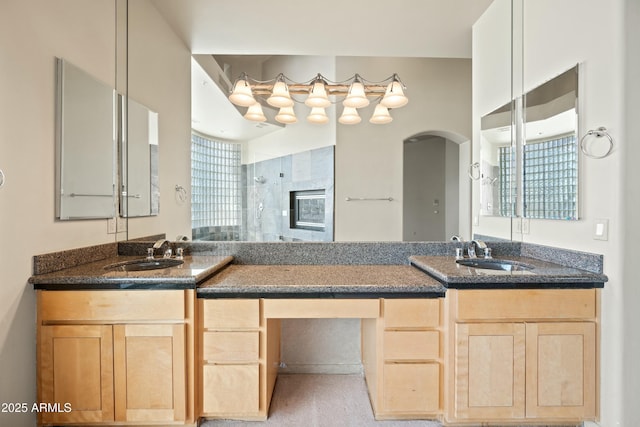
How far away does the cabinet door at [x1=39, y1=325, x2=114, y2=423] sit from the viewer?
4.64 ft

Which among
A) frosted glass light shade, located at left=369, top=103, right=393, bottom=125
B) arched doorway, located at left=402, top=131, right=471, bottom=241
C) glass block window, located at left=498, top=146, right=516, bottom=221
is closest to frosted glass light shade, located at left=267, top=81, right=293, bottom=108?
frosted glass light shade, located at left=369, top=103, right=393, bottom=125

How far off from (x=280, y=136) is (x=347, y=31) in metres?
0.93

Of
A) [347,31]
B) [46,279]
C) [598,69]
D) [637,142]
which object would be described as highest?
[347,31]

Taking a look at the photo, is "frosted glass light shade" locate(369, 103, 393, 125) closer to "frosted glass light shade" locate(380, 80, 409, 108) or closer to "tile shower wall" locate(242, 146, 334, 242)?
"frosted glass light shade" locate(380, 80, 409, 108)

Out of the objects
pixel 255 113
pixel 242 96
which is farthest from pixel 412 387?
pixel 242 96

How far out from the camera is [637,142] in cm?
137

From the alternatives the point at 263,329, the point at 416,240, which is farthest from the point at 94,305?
the point at 416,240

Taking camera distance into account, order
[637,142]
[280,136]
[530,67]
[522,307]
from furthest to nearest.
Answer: [280,136] → [530,67] → [522,307] → [637,142]

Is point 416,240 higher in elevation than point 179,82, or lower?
lower

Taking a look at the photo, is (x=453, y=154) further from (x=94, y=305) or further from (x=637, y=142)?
(x=94, y=305)

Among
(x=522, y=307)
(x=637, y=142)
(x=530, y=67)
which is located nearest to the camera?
(x=637, y=142)

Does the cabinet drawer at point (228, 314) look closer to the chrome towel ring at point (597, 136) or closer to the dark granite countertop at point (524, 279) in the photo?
the dark granite countertop at point (524, 279)

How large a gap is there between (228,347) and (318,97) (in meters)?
1.62

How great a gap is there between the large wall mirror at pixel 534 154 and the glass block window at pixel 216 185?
5.63 ft
